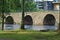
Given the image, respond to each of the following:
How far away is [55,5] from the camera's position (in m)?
108

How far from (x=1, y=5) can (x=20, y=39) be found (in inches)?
625

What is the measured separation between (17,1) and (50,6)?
3353 inches

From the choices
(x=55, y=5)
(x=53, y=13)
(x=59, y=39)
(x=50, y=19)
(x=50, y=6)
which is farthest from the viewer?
(x=50, y=6)

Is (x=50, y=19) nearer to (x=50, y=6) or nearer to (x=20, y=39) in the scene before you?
(x=50, y=6)

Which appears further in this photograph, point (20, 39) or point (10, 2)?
point (10, 2)

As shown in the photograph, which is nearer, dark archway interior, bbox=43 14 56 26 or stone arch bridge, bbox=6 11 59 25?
stone arch bridge, bbox=6 11 59 25

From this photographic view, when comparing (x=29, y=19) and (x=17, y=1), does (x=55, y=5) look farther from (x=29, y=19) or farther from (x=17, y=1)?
(x=17, y=1)

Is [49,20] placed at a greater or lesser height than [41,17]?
lesser

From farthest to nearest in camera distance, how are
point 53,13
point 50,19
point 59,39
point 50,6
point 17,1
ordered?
point 50,6, point 50,19, point 53,13, point 17,1, point 59,39

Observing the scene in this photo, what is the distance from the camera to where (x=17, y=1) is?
30812mm

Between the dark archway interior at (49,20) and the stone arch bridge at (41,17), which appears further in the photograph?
the dark archway interior at (49,20)

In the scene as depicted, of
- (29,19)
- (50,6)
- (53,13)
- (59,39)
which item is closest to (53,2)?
(50,6)

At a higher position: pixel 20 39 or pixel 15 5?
pixel 15 5

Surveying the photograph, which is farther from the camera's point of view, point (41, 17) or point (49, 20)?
point (49, 20)
